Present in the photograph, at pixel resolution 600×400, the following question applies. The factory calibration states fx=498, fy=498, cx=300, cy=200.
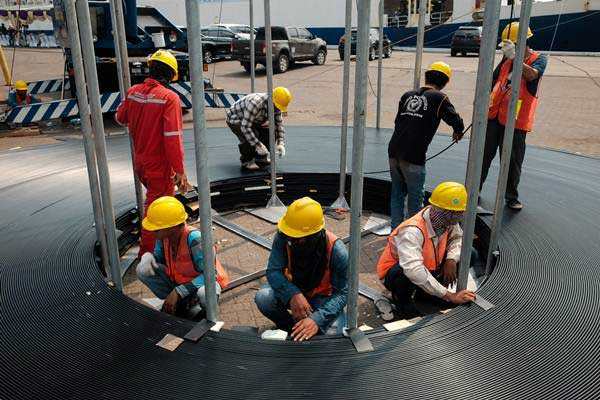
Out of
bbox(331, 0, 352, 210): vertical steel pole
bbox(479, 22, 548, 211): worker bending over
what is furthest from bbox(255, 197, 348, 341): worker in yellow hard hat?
bbox(479, 22, 548, 211): worker bending over

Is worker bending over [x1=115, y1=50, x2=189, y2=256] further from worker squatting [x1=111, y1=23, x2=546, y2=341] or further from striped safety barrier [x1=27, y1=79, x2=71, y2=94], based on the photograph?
striped safety barrier [x1=27, y1=79, x2=71, y2=94]

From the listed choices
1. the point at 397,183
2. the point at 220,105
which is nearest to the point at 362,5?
the point at 397,183

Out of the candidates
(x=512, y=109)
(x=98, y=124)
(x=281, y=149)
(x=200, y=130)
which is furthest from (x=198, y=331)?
(x=281, y=149)

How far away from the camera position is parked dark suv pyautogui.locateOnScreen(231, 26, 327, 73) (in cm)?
1792

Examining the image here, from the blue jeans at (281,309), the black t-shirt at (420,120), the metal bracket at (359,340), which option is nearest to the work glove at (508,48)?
the black t-shirt at (420,120)

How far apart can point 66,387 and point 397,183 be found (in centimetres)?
324

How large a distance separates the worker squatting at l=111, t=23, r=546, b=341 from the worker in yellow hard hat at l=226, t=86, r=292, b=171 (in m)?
1.64

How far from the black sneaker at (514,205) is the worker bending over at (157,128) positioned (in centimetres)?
294

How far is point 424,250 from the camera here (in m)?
3.31

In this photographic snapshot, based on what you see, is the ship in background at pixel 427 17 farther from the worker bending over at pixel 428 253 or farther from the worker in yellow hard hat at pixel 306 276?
the worker in yellow hard hat at pixel 306 276

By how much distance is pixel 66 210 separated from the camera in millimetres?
4590

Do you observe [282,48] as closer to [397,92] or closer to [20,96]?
[397,92]

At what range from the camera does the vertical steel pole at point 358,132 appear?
79.1 inches

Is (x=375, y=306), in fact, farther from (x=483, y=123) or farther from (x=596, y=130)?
(x=596, y=130)
